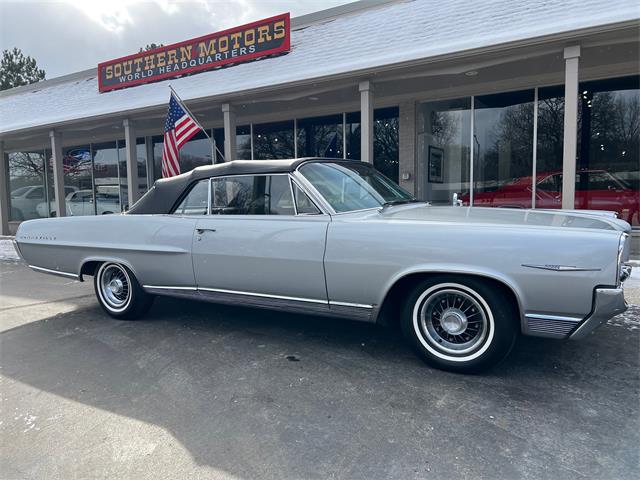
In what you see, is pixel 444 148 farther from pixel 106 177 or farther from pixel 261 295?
pixel 106 177

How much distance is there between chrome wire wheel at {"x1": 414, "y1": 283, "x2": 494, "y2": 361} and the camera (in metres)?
3.08

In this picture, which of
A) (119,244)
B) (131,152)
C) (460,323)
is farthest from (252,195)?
(131,152)

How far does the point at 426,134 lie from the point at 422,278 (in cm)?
782

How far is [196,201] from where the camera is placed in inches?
170

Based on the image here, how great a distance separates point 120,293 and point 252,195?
1979 millimetres

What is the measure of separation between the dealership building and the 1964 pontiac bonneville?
190 centimetres

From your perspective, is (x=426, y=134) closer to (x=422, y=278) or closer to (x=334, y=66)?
(x=334, y=66)

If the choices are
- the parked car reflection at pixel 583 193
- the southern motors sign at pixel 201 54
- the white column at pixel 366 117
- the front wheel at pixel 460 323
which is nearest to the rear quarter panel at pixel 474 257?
the front wheel at pixel 460 323

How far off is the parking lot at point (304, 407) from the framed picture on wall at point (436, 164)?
658cm

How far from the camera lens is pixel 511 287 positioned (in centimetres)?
289

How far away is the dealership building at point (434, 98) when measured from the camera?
22.2 ft

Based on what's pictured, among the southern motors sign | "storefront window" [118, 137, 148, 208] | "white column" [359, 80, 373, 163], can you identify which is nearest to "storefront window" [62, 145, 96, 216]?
"storefront window" [118, 137, 148, 208]

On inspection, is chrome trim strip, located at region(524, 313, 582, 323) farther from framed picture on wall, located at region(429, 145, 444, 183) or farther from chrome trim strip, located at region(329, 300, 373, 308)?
framed picture on wall, located at region(429, 145, 444, 183)

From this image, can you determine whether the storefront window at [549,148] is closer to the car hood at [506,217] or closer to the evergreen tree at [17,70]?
the car hood at [506,217]
